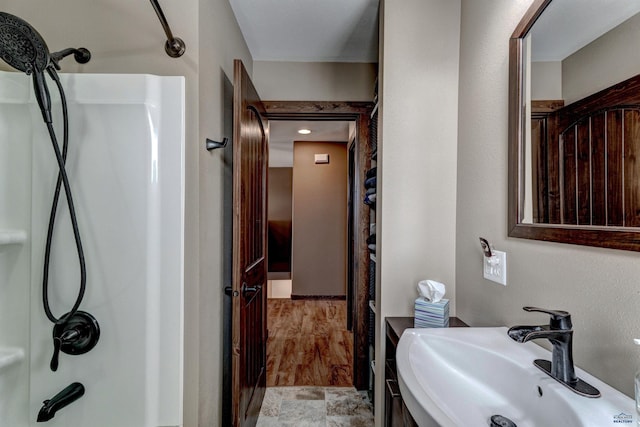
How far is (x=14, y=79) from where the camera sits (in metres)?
0.83

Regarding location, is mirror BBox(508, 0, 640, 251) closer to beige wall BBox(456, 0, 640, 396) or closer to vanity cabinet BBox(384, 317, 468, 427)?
beige wall BBox(456, 0, 640, 396)

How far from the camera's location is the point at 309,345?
121 inches

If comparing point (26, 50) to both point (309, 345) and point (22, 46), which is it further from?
point (309, 345)

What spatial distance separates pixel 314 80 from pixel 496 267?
73.5 inches

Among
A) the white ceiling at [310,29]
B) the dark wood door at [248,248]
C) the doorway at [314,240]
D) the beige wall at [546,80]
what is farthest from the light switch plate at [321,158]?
the beige wall at [546,80]

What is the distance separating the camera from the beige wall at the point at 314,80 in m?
2.32

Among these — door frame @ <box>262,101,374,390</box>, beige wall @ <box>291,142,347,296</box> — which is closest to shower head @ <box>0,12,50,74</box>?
door frame @ <box>262,101,374,390</box>

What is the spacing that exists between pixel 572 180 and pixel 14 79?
159 cm

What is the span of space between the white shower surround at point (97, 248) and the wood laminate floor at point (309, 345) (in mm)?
1768

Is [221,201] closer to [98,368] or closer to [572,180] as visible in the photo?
[98,368]

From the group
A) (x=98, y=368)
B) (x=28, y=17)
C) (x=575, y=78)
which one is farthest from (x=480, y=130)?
(x=28, y=17)

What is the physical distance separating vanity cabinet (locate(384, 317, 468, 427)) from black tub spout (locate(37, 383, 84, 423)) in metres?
1.06

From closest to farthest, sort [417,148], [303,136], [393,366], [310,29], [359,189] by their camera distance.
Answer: [393,366] → [417,148] → [310,29] → [359,189] → [303,136]

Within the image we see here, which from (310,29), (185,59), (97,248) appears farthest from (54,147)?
(310,29)
